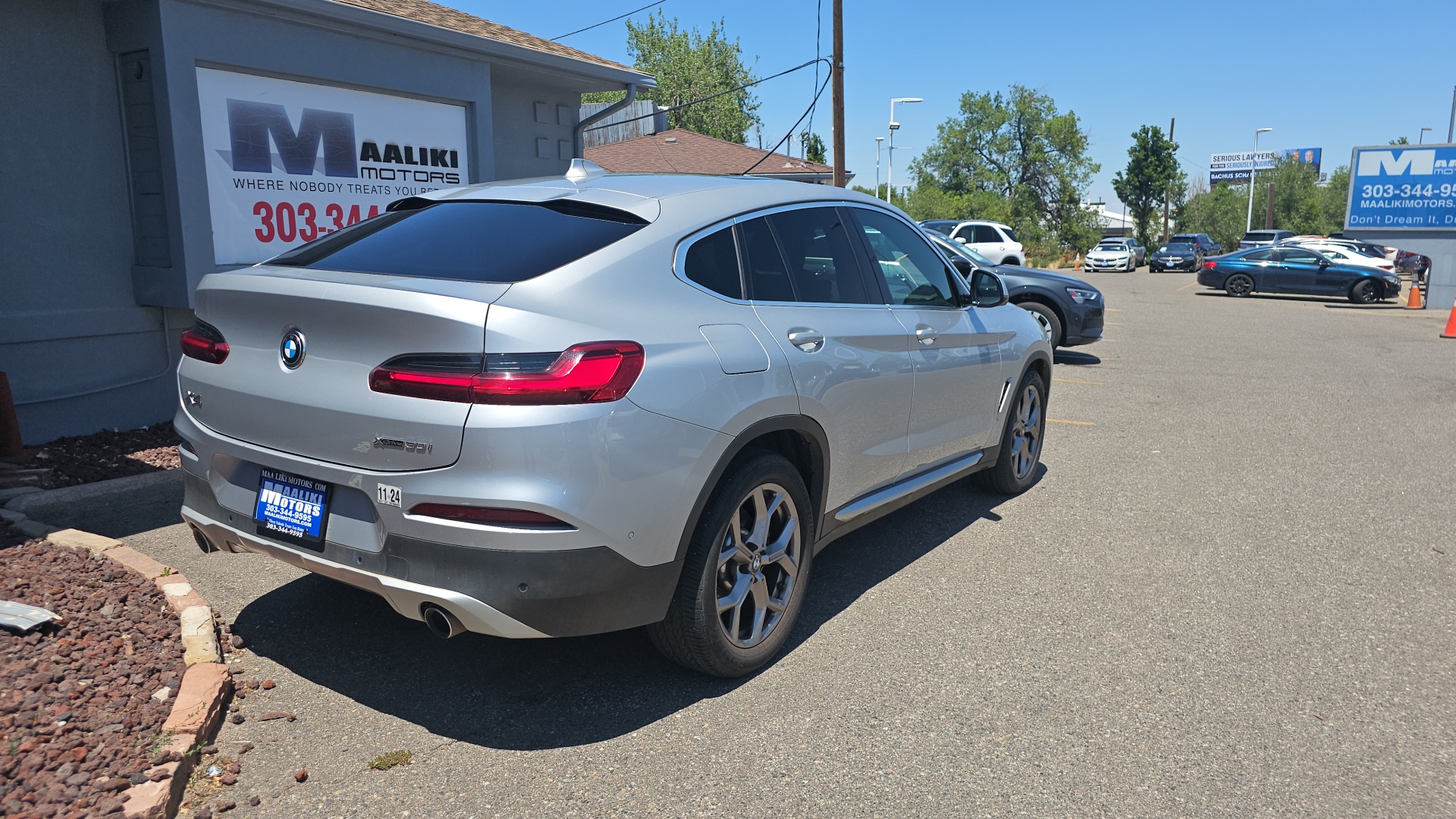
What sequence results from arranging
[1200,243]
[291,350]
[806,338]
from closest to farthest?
[291,350], [806,338], [1200,243]

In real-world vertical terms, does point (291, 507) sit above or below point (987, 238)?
below

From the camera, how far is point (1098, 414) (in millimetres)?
9320

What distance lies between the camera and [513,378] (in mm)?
2861

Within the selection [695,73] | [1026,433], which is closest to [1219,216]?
[695,73]

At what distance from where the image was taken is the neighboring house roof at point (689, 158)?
28.1 m

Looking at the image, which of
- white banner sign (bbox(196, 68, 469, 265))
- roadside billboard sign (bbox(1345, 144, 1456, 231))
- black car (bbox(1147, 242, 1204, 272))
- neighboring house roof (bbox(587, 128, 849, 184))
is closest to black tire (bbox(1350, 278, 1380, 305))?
roadside billboard sign (bbox(1345, 144, 1456, 231))

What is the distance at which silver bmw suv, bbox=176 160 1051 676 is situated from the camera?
290 cm

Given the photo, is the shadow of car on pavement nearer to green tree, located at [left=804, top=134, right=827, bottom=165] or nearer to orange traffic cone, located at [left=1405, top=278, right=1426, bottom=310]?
orange traffic cone, located at [left=1405, top=278, right=1426, bottom=310]

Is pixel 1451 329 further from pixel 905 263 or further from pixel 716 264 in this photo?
pixel 716 264

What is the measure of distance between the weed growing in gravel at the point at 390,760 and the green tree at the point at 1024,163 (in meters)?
67.8

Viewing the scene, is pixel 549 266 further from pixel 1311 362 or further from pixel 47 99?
pixel 1311 362

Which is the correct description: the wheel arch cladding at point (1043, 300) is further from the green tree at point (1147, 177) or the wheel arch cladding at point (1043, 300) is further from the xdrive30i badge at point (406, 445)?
the green tree at point (1147, 177)

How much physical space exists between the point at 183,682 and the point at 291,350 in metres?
1.21

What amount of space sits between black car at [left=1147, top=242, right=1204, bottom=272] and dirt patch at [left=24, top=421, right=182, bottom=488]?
1691 inches
